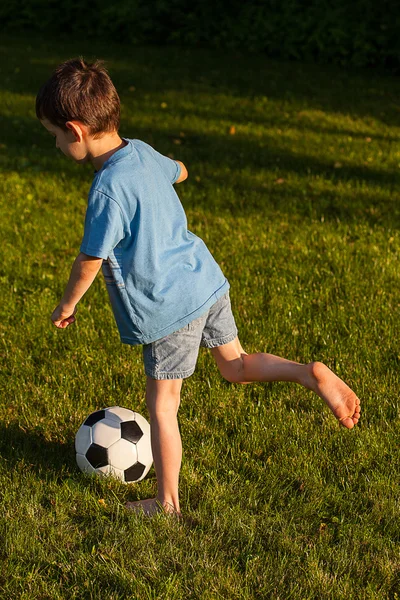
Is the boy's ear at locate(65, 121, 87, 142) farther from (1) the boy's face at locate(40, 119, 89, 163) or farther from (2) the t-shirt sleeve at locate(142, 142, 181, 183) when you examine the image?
(2) the t-shirt sleeve at locate(142, 142, 181, 183)

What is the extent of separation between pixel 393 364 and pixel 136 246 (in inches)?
84.2

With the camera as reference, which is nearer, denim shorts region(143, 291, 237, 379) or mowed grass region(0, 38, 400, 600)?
mowed grass region(0, 38, 400, 600)

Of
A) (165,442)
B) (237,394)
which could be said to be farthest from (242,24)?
(165,442)

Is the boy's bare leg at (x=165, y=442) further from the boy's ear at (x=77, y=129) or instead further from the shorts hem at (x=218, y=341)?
the boy's ear at (x=77, y=129)

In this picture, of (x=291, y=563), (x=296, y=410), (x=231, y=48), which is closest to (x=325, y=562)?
(x=291, y=563)

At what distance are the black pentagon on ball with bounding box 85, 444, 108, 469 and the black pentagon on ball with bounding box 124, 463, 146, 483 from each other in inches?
4.4

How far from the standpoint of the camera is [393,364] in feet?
15.4

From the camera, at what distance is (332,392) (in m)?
3.54

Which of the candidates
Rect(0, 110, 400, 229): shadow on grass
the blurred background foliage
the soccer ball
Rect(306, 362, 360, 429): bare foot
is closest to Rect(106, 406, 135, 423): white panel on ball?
the soccer ball

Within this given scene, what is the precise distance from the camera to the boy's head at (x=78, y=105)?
3.12m

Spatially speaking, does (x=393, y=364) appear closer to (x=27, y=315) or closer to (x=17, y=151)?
(x=27, y=315)

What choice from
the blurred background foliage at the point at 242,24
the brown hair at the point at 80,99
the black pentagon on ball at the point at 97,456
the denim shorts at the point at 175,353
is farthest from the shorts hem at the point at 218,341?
the blurred background foliage at the point at 242,24

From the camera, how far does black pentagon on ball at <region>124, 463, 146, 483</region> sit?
3746 millimetres

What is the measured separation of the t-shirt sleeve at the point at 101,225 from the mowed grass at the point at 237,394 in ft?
3.80
